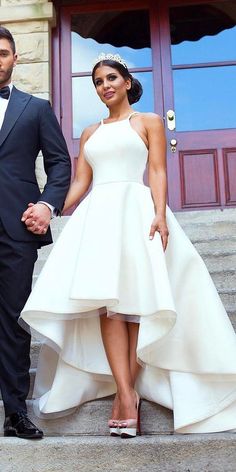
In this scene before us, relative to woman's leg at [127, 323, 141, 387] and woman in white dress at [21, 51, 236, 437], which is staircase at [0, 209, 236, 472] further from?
woman's leg at [127, 323, 141, 387]

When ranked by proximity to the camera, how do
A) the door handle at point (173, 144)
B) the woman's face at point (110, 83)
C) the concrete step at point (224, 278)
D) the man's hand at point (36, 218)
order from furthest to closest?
the door handle at point (173, 144) < the concrete step at point (224, 278) < the woman's face at point (110, 83) < the man's hand at point (36, 218)

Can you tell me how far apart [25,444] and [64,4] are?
4710mm

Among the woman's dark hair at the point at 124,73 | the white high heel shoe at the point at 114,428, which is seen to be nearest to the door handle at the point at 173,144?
the woman's dark hair at the point at 124,73

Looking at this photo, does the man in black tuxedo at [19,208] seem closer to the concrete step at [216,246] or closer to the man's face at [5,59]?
the man's face at [5,59]

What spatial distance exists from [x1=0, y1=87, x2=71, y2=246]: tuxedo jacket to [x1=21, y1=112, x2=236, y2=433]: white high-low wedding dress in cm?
18

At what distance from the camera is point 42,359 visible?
2.47 m

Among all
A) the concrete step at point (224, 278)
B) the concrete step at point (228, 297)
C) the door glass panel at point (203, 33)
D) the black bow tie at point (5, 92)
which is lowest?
the concrete step at point (228, 297)

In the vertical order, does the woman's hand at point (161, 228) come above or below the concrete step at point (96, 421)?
above

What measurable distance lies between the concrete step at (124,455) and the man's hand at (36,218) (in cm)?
73

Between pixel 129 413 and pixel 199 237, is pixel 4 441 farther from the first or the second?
pixel 199 237

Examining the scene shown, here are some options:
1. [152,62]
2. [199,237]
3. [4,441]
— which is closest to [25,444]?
[4,441]

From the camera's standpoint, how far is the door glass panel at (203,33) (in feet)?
18.5

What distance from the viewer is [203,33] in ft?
18.9

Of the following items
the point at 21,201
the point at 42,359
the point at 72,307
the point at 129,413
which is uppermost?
the point at 21,201
